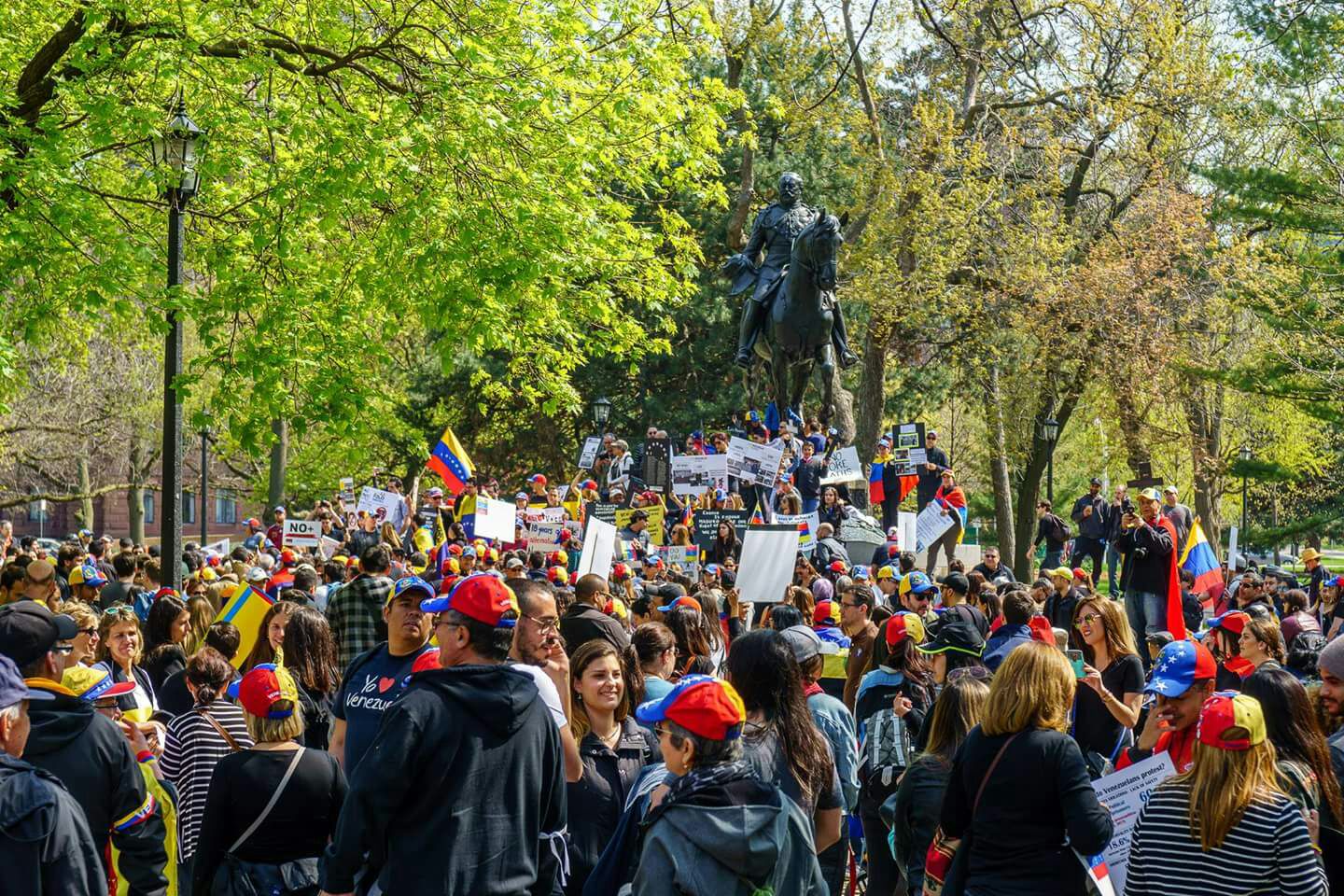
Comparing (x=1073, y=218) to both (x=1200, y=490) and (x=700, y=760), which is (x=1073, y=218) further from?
(x=700, y=760)

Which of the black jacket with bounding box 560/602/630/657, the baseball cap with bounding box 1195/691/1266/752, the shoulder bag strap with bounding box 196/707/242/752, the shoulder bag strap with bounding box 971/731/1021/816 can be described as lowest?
the shoulder bag strap with bounding box 196/707/242/752

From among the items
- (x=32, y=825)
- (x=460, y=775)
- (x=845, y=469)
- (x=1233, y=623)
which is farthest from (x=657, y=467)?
(x=32, y=825)

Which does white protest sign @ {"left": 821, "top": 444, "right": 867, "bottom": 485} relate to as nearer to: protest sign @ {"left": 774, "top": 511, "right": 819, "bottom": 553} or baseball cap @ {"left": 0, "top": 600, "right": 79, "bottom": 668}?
protest sign @ {"left": 774, "top": 511, "right": 819, "bottom": 553}

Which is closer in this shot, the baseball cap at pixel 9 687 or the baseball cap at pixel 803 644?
the baseball cap at pixel 9 687

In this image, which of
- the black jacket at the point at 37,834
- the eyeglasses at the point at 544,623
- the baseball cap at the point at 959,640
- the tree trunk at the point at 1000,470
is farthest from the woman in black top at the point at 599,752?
the tree trunk at the point at 1000,470

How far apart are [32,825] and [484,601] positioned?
4.62ft

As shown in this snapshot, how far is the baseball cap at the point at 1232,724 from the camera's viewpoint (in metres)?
4.43

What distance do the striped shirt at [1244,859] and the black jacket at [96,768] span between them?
3305 millimetres

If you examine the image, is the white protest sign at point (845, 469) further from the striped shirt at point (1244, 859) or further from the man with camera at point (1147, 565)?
the striped shirt at point (1244, 859)

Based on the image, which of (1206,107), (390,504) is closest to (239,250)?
(390,504)

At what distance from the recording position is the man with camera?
543 inches

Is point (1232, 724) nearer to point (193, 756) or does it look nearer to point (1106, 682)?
point (1106, 682)

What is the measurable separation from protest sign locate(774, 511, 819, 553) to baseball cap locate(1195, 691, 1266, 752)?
1302 cm

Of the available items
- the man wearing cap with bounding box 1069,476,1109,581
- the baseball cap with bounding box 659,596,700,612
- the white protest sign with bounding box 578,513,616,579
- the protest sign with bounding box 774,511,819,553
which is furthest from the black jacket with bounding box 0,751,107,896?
the man wearing cap with bounding box 1069,476,1109,581
